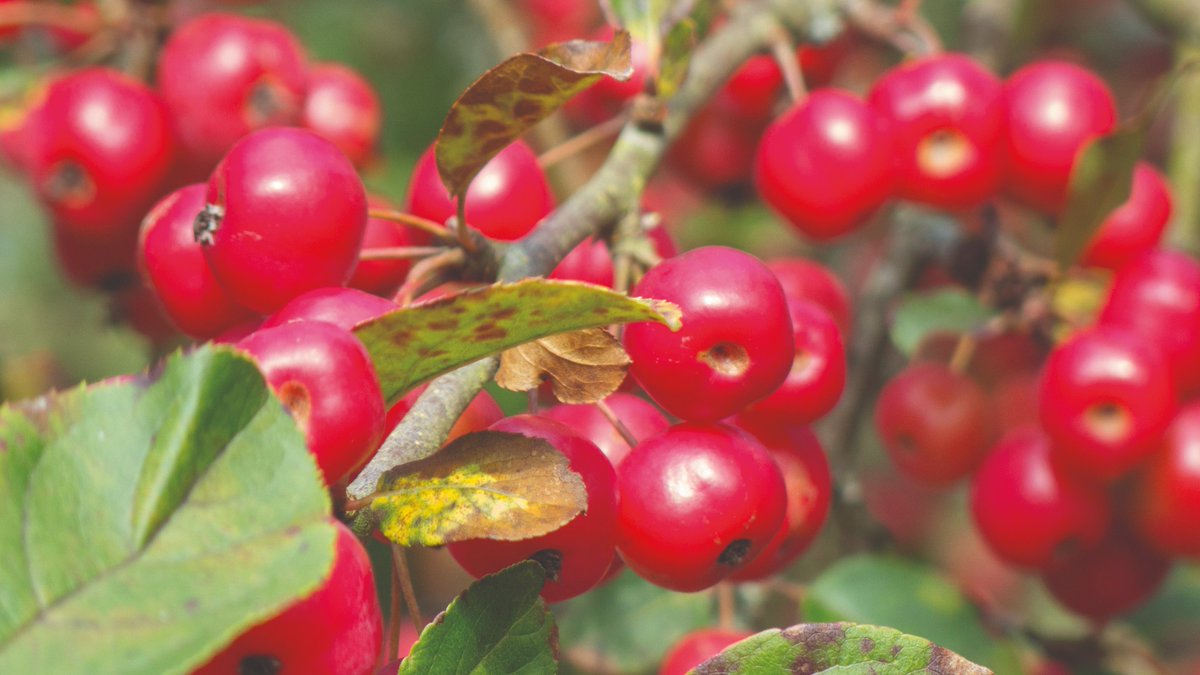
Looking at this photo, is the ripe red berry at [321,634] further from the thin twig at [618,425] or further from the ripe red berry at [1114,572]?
the ripe red berry at [1114,572]

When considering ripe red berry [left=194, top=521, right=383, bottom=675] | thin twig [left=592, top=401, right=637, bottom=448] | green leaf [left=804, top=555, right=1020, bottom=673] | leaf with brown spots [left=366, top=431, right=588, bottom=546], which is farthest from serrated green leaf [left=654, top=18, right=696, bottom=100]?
green leaf [left=804, top=555, right=1020, bottom=673]

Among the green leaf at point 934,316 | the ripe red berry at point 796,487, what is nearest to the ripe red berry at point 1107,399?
the green leaf at point 934,316

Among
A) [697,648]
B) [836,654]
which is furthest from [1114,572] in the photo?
[836,654]

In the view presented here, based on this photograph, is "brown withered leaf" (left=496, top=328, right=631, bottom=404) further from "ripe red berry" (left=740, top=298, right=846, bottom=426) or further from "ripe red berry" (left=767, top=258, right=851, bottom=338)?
"ripe red berry" (left=767, top=258, right=851, bottom=338)

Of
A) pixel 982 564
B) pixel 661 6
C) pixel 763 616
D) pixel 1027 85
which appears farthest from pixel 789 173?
pixel 982 564

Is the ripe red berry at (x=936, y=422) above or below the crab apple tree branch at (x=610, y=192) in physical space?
below

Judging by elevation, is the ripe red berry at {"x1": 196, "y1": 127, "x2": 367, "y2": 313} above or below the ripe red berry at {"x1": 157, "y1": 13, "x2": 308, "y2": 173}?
above
